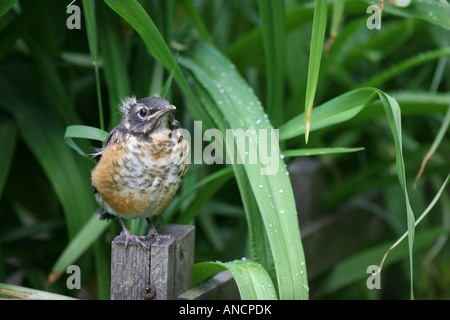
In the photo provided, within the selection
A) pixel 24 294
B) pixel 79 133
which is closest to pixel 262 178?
pixel 79 133

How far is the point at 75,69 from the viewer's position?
6.09 feet

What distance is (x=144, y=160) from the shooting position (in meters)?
1.05

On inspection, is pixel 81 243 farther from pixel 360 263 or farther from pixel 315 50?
pixel 360 263

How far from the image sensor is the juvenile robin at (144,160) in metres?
1.05

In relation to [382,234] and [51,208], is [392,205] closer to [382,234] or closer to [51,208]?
[382,234]

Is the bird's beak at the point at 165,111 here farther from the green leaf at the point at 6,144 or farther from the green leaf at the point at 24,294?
the green leaf at the point at 6,144

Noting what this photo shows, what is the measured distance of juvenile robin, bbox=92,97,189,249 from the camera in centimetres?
105

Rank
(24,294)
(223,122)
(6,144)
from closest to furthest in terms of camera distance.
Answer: (24,294)
(223,122)
(6,144)

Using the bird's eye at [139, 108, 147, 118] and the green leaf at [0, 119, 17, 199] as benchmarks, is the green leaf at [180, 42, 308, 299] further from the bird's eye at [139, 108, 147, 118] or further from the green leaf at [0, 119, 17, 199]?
the green leaf at [0, 119, 17, 199]

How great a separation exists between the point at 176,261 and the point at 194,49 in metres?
0.64

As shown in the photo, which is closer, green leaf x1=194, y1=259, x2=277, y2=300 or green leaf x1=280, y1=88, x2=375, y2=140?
green leaf x1=194, y1=259, x2=277, y2=300

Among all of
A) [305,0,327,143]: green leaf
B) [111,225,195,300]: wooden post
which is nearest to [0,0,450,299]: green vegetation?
[305,0,327,143]: green leaf

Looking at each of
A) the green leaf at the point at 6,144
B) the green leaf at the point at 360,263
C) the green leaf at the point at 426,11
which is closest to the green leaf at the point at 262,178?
the green leaf at the point at 426,11
